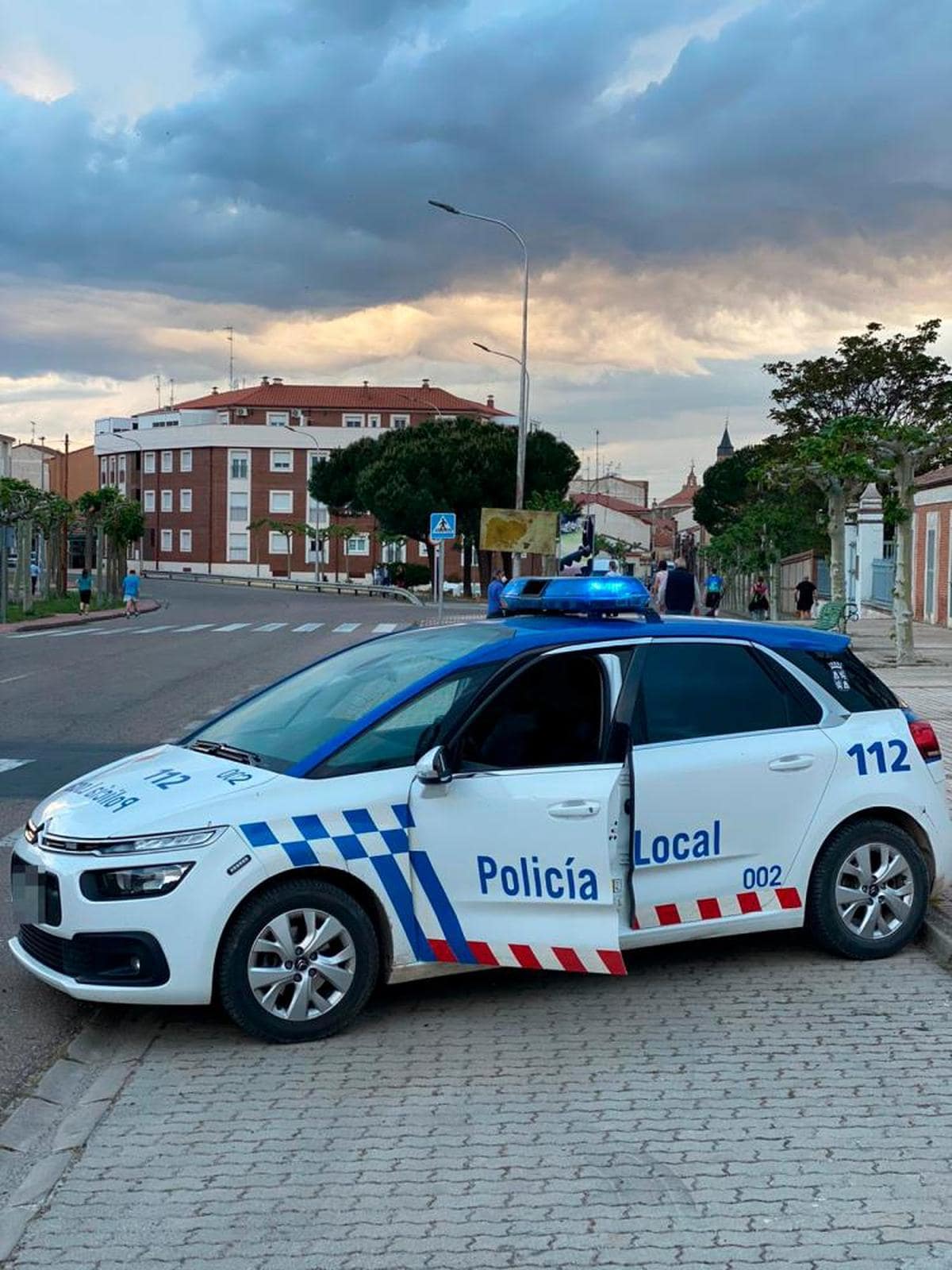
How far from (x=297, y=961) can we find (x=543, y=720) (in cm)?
135

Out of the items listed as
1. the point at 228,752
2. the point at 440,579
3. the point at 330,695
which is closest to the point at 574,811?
the point at 330,695

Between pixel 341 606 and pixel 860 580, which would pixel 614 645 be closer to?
pixel 860 580

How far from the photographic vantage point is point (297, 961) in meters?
5.32

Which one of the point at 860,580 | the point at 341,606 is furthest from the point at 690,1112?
the point at 341,606

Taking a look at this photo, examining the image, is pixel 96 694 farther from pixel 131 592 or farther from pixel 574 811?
pixel 131 592

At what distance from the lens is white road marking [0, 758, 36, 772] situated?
40.0 ft

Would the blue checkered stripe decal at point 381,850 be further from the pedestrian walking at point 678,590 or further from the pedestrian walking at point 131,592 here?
the pedestrian walking at point 131,592

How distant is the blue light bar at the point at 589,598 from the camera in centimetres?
641

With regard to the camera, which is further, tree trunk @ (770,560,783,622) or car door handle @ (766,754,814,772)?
tree trunk @ (770,560,783,622)

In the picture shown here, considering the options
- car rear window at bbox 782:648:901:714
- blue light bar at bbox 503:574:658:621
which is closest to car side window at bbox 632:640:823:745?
car rear window at bbox 782:648:901:714

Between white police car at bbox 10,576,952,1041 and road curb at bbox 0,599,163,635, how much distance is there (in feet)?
103

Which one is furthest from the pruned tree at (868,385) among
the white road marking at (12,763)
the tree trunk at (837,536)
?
the white road marking at (12,763)

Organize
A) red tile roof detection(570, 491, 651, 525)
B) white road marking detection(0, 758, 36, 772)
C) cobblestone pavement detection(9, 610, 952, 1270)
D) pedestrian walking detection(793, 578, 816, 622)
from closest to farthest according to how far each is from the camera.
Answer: cobblestone pavement detection(9, 610, 952, 1270), white road marking detection(0, 758, 36, 772), pedestrian walking detection(793, 578, 816, 622), red tile roof detection(570, 491, 651, 525)

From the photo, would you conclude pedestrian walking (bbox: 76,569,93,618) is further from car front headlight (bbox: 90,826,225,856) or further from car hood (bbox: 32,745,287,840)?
car front headlight (bbox: 90,826,225,856)
